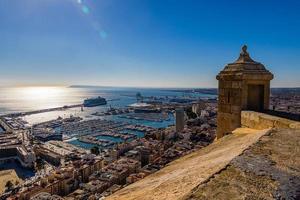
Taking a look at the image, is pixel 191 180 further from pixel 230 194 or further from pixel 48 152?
pixel 48 152

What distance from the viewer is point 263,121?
4.64 meters

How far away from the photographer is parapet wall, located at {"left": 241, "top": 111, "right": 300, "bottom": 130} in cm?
427

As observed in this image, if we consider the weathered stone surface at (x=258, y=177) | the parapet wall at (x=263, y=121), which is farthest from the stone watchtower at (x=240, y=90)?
the weathered stone surface at (x=258, y=177)

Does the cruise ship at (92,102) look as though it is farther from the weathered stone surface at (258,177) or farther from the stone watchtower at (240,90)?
the weathered stone surface at (258,177)

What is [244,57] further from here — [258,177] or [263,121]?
[258,177]

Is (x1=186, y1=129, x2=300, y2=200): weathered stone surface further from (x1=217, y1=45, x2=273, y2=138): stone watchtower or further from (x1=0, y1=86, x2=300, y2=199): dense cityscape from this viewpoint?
(x1=0, y1=86, x2=300, y2=199): dense cityscape

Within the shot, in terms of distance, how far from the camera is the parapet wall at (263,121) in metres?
4.27

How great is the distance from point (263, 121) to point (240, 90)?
2.96 ft

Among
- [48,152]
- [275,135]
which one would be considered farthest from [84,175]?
[275,135]

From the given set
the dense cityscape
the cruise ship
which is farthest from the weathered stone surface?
the cruise ship

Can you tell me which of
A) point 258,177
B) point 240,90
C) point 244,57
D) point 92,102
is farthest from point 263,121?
point 92,102

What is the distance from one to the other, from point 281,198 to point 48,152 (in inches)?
1569

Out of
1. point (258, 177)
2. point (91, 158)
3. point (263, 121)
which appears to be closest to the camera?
point (258, 177)

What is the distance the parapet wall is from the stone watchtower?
0.86 ft
